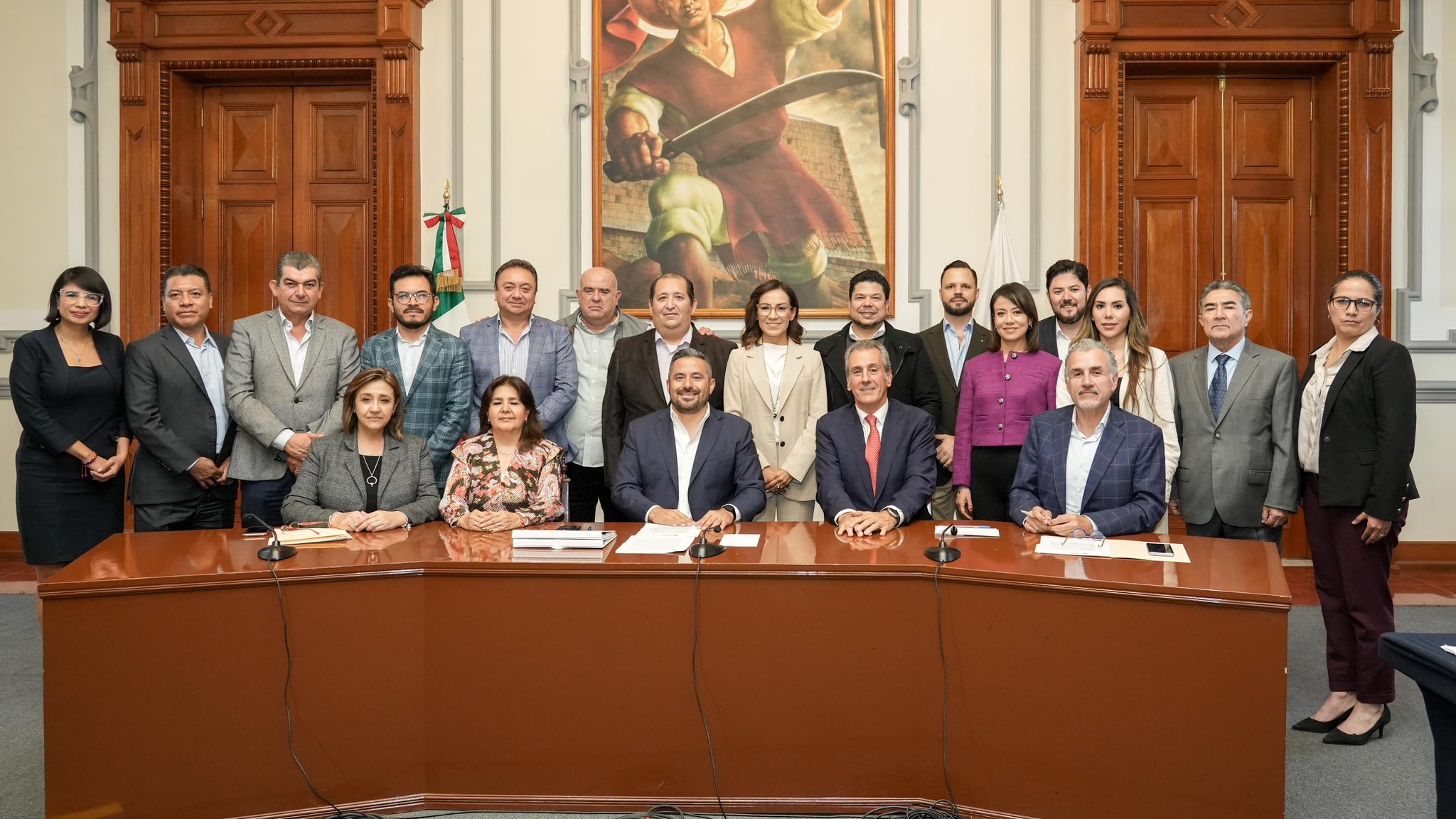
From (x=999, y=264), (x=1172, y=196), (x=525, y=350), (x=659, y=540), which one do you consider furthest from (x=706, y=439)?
(x=1172, y=196)

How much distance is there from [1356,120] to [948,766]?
4874 mm

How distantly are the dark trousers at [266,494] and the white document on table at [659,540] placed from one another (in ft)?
5.20

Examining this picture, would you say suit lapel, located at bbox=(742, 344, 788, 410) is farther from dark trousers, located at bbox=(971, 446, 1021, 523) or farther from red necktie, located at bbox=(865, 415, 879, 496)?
dark trousers, located at bbox=(971, 446, 1021, 523)

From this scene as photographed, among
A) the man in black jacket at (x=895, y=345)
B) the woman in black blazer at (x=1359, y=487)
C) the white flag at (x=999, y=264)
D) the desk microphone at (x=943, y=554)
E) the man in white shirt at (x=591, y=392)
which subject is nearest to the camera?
the desk microphone at (x=943, y=554)

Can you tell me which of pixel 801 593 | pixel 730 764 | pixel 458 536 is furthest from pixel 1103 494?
pixel 458 536

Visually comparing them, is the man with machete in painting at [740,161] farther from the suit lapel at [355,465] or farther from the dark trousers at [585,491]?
the suit lapel at [355,465]

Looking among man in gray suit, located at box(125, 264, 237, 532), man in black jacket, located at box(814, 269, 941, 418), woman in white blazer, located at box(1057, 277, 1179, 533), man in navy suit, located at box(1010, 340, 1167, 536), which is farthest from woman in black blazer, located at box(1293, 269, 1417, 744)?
man in gray suit, located at box(125, 264, 237, 532)

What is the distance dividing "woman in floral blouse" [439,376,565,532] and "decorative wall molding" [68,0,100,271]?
12.7 feet

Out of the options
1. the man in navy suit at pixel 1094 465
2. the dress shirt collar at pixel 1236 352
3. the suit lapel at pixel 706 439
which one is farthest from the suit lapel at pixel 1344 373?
the suit lapel at pixel 706 439

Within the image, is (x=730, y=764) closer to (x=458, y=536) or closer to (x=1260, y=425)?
(x=458, y=536)

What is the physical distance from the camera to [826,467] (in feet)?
12.2

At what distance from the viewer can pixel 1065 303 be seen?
4340mm

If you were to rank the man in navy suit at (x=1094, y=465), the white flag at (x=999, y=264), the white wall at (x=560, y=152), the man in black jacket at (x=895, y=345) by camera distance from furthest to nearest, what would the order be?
1. the white wall at (x=560, y=152)
2. the white flag at (x=999, y=264)
3. the man in black jacket at (x=895, y=345)
4. the man in navy suit at (x=1094, y=465)

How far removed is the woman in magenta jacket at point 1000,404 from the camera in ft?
13.1
